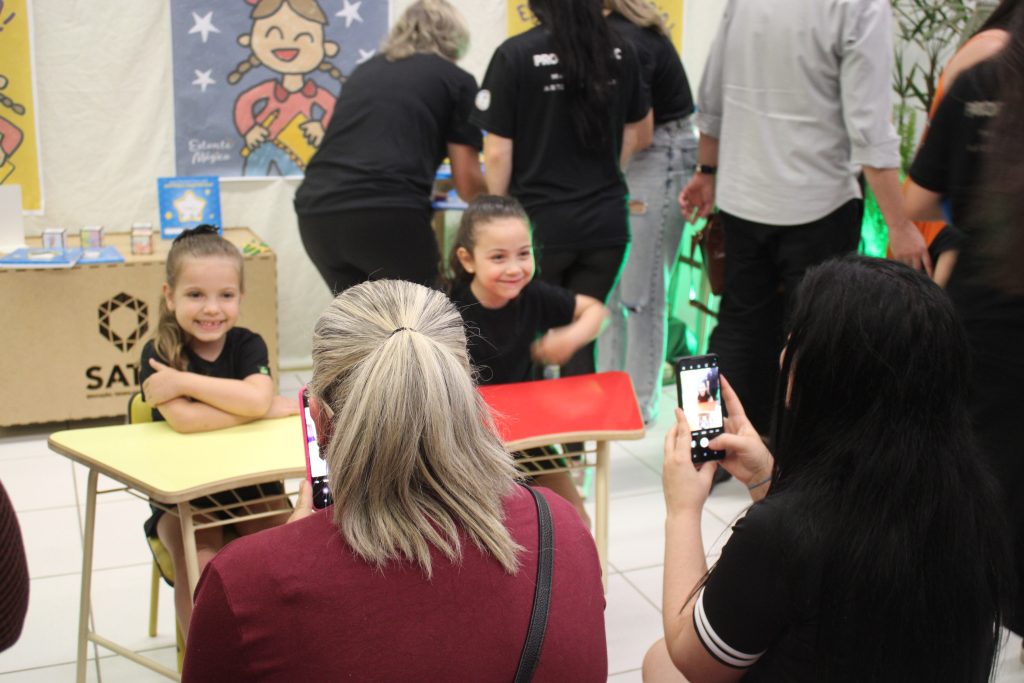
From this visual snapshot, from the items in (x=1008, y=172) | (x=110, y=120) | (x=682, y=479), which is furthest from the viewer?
(x=110, y=120)

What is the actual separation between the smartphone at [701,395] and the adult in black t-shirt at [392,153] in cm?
148

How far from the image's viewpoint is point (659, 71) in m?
3.57

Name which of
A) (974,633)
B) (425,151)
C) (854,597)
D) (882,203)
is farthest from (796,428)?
(425,151)

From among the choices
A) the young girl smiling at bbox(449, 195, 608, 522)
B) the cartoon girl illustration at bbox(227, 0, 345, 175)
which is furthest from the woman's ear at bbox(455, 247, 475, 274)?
the cartoon girl illustration at bbox(227, 0, 345, 175)

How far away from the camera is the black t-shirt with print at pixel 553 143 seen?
3.20 metres

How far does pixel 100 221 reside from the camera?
4254mm

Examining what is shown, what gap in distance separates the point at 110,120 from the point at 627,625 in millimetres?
2918

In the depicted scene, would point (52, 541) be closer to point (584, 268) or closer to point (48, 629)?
point (48, 629)

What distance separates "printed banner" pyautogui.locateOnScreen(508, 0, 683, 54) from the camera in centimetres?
464

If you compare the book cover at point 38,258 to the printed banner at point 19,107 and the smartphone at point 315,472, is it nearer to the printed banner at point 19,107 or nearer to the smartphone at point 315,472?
the printed banner at point 19,107

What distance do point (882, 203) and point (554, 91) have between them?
1060 mm

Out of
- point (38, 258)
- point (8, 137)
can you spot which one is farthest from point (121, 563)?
point (8, 137)

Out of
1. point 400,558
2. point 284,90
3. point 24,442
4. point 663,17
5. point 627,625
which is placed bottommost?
point 627,625

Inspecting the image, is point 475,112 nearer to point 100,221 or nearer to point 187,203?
point 187,203
